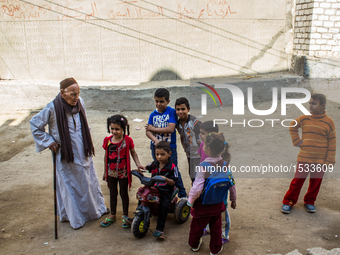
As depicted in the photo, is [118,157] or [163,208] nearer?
[163,208]

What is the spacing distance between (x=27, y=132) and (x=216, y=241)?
19.5ft

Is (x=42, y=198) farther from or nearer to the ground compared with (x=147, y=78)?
nearer to the ground

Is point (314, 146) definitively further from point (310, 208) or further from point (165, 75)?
point (165, 75)

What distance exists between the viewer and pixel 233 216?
3.68 m

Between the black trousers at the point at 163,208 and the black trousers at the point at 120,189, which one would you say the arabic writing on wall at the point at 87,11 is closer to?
the black trousers at the point at 120,189

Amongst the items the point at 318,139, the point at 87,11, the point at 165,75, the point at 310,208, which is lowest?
the point at 310,208

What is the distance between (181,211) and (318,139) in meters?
1.82

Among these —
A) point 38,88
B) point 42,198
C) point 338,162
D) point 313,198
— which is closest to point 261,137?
point 338,162

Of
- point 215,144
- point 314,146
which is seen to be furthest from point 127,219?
point 314,146

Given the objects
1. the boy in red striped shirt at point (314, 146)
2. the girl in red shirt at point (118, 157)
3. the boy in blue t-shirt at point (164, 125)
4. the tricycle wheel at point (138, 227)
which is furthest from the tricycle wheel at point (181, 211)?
the boy in red striped shirt at point (314, 146)

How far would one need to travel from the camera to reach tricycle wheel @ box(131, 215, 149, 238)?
313 centimetres

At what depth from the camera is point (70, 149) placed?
135 inches

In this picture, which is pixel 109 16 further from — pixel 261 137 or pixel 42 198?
pixel 42 198

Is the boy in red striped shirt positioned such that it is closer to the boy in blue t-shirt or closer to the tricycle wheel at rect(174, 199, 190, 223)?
the tricycle wheel at rect(174, 199, 190, 223)
